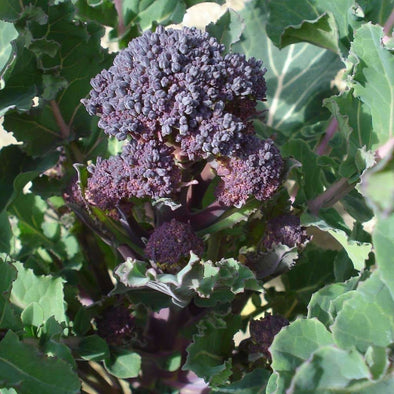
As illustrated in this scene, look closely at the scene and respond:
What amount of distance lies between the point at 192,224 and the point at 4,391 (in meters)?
0.31

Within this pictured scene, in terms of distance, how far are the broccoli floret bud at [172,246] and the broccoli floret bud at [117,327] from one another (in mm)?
197

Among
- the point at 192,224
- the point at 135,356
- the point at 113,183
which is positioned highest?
the point at 113,183

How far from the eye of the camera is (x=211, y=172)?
0.72 m

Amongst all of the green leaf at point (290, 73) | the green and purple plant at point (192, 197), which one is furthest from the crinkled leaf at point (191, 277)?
the green leaf at point (290, 73)

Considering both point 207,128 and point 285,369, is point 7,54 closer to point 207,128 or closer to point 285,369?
point 207,128

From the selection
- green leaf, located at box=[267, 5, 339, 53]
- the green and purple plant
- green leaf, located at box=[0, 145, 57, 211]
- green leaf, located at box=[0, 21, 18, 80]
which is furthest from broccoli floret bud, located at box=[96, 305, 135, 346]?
green leaf, located at box=[267, 5, 339, 53]

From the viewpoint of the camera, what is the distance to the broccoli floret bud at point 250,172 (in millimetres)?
613

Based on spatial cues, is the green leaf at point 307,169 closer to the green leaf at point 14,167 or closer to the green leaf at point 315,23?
the green leaf at point 315,23

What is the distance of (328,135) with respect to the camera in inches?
37.3

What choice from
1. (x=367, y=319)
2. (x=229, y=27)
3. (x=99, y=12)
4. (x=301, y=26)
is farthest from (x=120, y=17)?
(x=367, y=319)

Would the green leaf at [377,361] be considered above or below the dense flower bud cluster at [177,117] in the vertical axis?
below

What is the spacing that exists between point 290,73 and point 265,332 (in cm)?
52

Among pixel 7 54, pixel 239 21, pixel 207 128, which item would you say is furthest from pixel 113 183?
pixel 239 21

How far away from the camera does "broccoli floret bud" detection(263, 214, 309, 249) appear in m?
0.72
